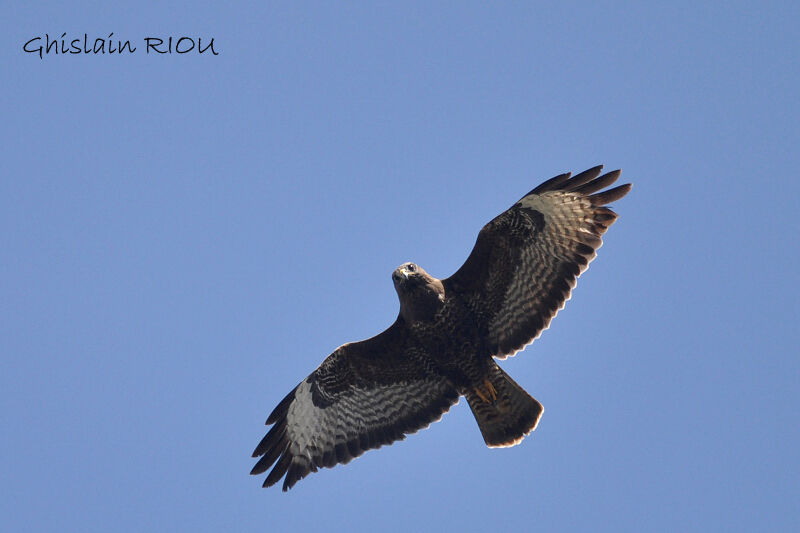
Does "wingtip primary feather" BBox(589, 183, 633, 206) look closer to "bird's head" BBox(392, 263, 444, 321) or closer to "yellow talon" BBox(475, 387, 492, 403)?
"bird's head" BBox(392, 263, 444, 321)

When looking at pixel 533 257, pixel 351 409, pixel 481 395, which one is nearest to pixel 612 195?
pixel 533 257

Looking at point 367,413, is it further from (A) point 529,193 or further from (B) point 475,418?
(A) point 529,193

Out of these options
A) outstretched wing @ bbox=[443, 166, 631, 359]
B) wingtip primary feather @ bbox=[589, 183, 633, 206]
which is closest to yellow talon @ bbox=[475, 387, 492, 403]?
outstretched wing @ bbox=[443, 166, 631, 359]

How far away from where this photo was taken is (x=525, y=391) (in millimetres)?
11828

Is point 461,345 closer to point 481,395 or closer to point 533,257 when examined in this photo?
point 481,395

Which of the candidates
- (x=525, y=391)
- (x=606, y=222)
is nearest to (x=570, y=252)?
(x=606, y=222)

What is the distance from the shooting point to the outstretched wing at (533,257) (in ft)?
38.1

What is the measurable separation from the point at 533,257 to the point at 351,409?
2.89 metres

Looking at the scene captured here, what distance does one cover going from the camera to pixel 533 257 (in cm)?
1177

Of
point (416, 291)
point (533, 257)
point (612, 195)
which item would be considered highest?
point (612, 195)

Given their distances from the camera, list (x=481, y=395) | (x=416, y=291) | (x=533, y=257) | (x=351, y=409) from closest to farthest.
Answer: (x=416, y=291), (x=533, y=257), (x=481, y=395), (x=351, y=409)

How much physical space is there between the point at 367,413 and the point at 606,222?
12.0 feet

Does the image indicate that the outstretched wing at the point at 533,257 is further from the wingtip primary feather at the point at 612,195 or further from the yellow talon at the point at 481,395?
the yellow talon at the point at 481,395

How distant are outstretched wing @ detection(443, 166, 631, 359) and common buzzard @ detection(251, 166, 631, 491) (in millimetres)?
12
